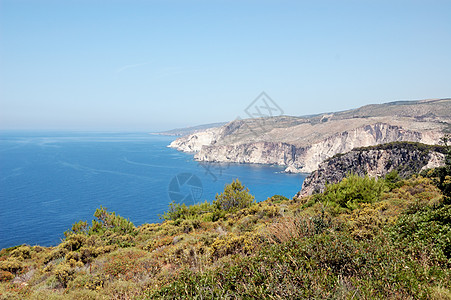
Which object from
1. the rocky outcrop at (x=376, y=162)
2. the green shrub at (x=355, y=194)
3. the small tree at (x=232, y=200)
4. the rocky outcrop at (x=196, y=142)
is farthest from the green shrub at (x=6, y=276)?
the rocky outcrop at (x=196, y=142)

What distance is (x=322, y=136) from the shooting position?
110 m

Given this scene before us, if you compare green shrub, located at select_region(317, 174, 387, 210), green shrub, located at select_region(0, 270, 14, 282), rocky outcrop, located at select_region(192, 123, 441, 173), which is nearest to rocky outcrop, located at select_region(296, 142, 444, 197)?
rocky outcrop, located at select_region(192, 123, 441, 173)

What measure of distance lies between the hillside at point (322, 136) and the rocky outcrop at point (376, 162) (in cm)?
2672

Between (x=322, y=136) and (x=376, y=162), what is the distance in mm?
59448

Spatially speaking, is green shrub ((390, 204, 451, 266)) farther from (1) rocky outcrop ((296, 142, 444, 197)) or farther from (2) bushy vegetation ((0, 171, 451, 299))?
(1) rocky outcrop ((296, 142, 444, 197))

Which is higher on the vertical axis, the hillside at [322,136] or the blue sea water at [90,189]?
the hillside at [322,136]

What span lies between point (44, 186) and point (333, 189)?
6979 centimetres

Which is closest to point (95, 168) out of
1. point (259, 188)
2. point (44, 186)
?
point (44, 186)

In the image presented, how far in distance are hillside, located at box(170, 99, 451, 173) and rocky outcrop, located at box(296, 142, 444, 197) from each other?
26715 mm

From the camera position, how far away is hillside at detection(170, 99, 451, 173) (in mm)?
85938

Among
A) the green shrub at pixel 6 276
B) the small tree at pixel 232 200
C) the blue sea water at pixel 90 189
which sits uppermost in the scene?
the green shrub at pixel 6 276

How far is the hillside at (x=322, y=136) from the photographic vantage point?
8594 cm

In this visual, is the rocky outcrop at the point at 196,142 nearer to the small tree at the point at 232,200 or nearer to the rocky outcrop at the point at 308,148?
the rocky outcrop at the point at 308,148

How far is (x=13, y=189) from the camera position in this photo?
198 ft
